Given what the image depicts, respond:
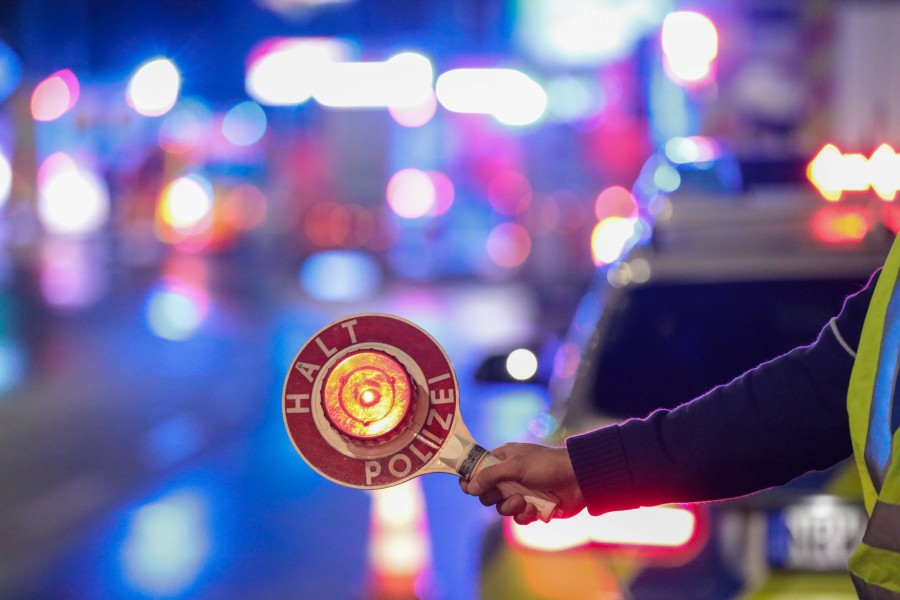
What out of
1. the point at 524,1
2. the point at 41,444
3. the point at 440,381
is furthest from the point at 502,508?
the point at 524,1

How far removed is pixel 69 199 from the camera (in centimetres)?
3653

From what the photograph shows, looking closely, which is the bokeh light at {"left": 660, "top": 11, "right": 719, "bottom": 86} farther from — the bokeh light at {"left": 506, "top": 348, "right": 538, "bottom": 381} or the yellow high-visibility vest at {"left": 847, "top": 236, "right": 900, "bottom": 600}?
the yellow high-visibility vest at {"left": 847, "top": 236, "right": 900, "bottom": 600}

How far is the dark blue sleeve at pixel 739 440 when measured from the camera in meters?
2.27

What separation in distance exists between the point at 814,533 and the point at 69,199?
34.9m

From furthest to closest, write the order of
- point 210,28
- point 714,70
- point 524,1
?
point 210,28
point 524,1
point 714,70

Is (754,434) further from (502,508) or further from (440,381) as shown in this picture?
(440,381)

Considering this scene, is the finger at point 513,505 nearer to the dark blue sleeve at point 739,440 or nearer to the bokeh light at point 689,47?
the dark blue sleeve at point 739,440

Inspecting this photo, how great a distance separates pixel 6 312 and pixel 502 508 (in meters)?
19.5

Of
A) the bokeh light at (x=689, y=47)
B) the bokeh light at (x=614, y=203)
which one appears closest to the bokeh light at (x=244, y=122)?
the bokeh light at (x=614, y=203)

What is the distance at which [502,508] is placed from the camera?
86.8 inches

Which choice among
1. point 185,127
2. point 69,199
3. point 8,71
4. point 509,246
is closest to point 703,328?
point 509,246

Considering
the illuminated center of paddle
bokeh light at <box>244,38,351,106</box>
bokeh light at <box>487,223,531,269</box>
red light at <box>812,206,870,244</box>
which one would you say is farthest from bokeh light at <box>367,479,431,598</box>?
bokeh light at <box>244,38,351,106</box>

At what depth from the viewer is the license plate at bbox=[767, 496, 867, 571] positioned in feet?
11.0

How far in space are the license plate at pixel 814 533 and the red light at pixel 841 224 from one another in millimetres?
1070
